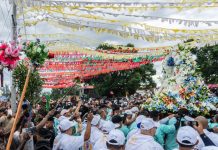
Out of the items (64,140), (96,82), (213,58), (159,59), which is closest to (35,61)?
(64,140)

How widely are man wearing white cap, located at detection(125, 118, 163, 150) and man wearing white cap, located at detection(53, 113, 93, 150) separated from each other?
0.95 metres

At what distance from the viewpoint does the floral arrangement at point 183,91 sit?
35.7 ft

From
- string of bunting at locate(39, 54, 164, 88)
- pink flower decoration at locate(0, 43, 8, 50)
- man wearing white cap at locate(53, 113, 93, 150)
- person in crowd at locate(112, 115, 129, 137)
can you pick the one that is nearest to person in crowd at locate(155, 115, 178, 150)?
person in crowd at locate(112, 115, 129, 137)

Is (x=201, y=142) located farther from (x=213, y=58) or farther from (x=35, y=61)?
(x=213, y=58)

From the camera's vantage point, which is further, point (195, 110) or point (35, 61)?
point (195, 110)

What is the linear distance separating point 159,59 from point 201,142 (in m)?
15.0

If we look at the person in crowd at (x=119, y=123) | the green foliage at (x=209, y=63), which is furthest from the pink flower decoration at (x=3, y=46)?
the green foliage at (x=209, y=63)

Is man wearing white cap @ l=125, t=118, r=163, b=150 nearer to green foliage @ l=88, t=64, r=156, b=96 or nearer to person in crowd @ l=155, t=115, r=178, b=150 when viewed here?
person in crowd @ l=155, t=115, r=178, b=150

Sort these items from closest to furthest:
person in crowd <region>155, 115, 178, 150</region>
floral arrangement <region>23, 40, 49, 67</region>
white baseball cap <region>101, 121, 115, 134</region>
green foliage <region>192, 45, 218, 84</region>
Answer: floral arrangement <region>23, 40, 49, 67</region>
white baseball cap <region>101, 121, 115, 134</region>
person in crowd <region>155, 115, 178, 150</region>
green foliage <region>192, 45, 218, 84</region>

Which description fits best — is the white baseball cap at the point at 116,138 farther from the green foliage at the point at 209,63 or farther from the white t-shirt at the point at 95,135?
the green foliage at the point at 209,63

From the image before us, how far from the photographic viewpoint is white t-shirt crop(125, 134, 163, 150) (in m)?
6.09

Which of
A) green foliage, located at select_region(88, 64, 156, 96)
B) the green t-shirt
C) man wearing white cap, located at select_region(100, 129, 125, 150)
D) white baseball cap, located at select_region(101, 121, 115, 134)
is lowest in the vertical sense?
green foliage, located at select_region(88, 64, 156, 96)

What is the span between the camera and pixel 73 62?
25453 mm

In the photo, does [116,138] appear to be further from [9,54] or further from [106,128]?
[9,54]
